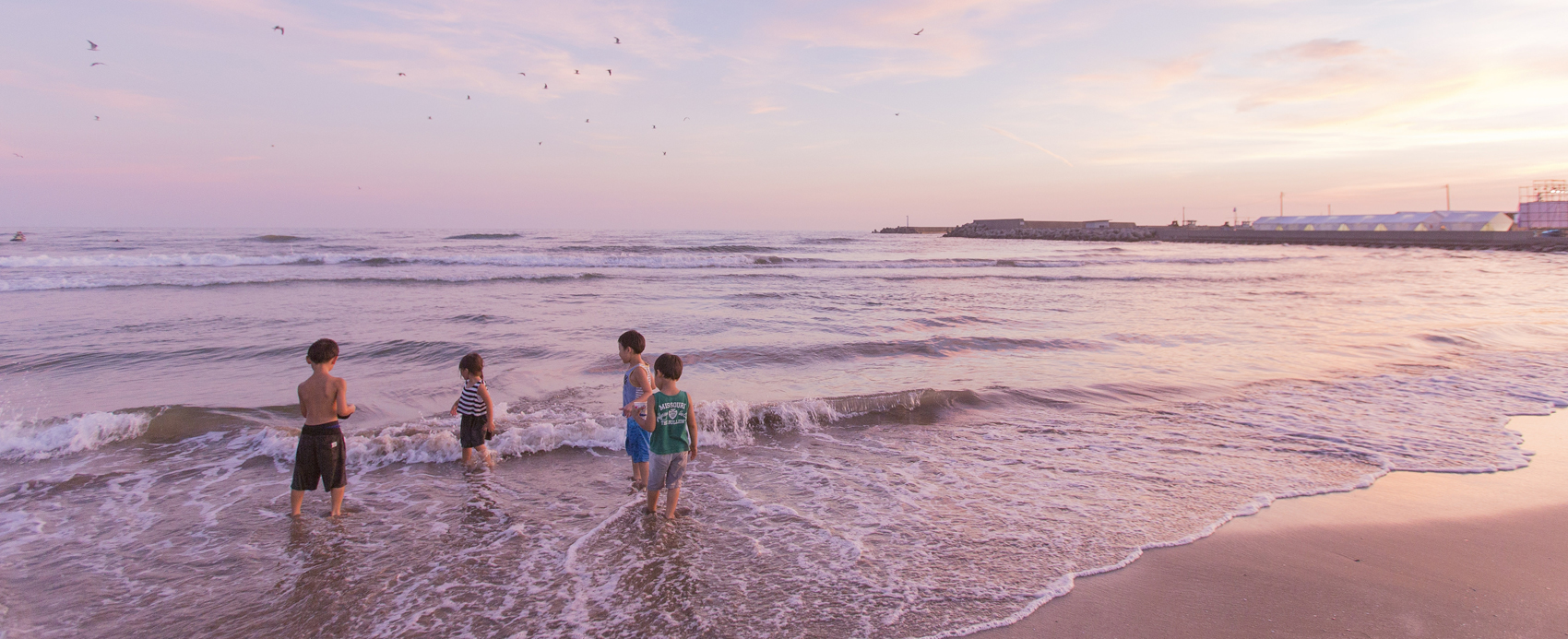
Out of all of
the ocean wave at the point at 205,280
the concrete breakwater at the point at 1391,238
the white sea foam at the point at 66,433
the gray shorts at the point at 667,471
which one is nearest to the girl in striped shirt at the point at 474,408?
the gray shorts at the point at 667,471

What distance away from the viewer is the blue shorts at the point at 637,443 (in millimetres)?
5352

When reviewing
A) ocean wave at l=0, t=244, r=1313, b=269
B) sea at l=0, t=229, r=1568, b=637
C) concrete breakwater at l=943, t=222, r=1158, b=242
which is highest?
concrete breakwater at l=943, t=222, r=1158, b=242

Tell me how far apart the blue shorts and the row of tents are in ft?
265

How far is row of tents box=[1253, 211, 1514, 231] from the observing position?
59.8 metres

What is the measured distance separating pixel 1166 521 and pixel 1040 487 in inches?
35.9

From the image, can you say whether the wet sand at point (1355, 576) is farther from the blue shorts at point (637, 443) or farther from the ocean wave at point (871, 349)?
the ocean wave at point (871, 349)

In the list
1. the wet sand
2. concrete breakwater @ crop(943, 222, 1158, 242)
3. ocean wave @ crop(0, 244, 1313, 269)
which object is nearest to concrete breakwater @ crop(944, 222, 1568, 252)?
concrete breakwater @ crop(943, 222, 1158, 242)

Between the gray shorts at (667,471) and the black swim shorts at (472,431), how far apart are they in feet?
6.54

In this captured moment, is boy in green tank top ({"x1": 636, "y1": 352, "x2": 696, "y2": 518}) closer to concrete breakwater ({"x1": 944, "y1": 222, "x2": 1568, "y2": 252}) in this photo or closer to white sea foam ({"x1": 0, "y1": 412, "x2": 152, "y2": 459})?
white sea foam ({"x1": 0, "y1": 412, "x2": 152, "y2": 459})

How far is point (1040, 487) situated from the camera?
5430 mm

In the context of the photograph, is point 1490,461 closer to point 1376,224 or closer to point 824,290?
point 824,290

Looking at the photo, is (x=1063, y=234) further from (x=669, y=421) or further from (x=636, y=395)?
(x=669, y=421)

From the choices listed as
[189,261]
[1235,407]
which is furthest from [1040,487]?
[189,261]

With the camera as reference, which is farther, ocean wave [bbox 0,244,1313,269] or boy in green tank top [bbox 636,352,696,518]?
ocean wave [bbox 0,244,1313,269]
